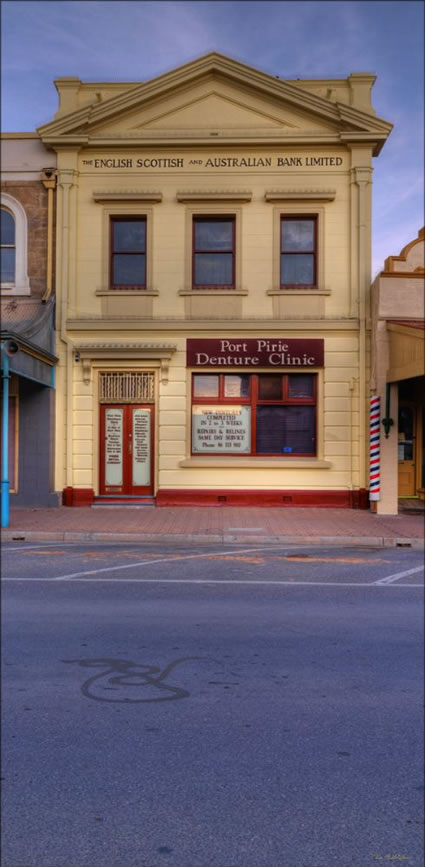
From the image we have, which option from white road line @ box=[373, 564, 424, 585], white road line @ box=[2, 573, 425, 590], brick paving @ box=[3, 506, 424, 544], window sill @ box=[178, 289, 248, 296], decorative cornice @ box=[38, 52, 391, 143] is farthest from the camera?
window sill @ box=[178, 289, 248, 296]

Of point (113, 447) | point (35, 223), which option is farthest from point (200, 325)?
point (35, 223)

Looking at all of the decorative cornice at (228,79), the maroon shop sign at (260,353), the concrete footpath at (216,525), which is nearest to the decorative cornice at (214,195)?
the decorative cornice at (228,79)

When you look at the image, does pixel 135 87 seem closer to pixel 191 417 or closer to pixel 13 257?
pixel 13 257

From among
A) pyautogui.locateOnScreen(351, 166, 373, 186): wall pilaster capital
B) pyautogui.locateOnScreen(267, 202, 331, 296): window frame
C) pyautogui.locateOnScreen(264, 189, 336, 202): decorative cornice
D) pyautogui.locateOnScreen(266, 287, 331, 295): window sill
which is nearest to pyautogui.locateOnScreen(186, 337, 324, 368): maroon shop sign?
pyautogui.locateOnScreen(266, 287, 331, 295): window sill

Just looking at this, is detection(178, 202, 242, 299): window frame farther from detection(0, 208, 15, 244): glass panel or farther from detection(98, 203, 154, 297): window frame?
detection(0, 208, 15, 244): glass panel

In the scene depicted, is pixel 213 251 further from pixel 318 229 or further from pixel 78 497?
pixel 78 497

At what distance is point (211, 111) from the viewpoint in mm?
16750

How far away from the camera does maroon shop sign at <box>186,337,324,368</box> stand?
16.3 meters

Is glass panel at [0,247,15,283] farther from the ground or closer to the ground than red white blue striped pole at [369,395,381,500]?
farther from the ground

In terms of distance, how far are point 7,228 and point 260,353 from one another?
7069mm

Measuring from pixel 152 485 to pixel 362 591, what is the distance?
9.05 m

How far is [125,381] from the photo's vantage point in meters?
16.6

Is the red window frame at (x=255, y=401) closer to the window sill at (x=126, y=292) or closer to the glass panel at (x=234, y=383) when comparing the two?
the glass panel at (x=234, y=383)

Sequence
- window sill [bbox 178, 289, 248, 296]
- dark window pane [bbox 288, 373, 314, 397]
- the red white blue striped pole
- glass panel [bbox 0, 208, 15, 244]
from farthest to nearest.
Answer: glass panel [bbox 0, 208, 15, 244] < dark window pane [bbox 288, 373, 314, 397] < window sill [bbox 178, 289, 248, 296] < the red white blue striped pole
